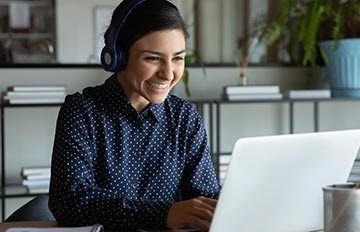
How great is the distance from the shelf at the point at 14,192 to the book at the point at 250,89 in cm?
108

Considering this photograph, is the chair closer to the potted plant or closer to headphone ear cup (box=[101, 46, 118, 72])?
headphone ear cup (box=[101, 46, 118, 72])

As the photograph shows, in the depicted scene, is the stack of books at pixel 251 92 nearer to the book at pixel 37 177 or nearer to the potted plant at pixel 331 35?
the potted plant at pixel 331 35

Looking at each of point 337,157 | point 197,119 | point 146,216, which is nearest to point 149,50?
point 197,119

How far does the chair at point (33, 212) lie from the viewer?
1.81 metres

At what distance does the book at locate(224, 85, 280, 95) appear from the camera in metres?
3.54

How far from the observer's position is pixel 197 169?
1772mm

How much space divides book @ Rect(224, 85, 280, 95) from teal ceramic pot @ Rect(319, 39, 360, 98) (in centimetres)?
34

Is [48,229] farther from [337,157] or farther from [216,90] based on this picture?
[216,90]

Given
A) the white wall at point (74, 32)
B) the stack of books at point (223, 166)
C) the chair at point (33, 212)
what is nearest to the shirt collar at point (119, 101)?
the chair at point (33, 212)

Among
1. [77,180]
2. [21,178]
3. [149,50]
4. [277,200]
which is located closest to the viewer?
[277,200]

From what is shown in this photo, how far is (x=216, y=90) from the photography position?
3812 millimetres

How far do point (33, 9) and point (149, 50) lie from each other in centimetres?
236

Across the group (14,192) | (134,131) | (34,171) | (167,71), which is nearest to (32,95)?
(34,171)

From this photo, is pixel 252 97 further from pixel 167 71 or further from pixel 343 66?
pixel 167 71
